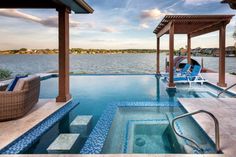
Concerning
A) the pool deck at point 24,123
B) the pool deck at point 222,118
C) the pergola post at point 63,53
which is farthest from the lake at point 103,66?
the pool deck at point 24,123

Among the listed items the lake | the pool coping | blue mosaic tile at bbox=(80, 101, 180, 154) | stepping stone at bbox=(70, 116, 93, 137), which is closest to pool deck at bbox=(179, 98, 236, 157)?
the pool coping

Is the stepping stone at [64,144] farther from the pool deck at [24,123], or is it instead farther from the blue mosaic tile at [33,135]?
the pool deck at [24,123]

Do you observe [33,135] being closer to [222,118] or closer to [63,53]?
[63,53]

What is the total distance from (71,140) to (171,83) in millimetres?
6578

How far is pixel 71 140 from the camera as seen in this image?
3922mm

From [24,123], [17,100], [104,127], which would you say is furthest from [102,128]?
[17,100]

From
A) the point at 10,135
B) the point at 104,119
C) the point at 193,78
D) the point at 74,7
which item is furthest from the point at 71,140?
the point at 193,78

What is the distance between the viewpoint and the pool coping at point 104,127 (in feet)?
12.0

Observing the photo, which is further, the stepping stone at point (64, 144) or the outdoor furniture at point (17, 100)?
the outdoor furniture at point (17, 100)

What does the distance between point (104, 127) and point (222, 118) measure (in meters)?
2.60

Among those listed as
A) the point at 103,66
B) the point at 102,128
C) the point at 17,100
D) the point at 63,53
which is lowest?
the point at 102,128

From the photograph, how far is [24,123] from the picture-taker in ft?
15.2

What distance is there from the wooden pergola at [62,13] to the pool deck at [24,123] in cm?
74

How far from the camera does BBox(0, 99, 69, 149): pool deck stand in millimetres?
3859
